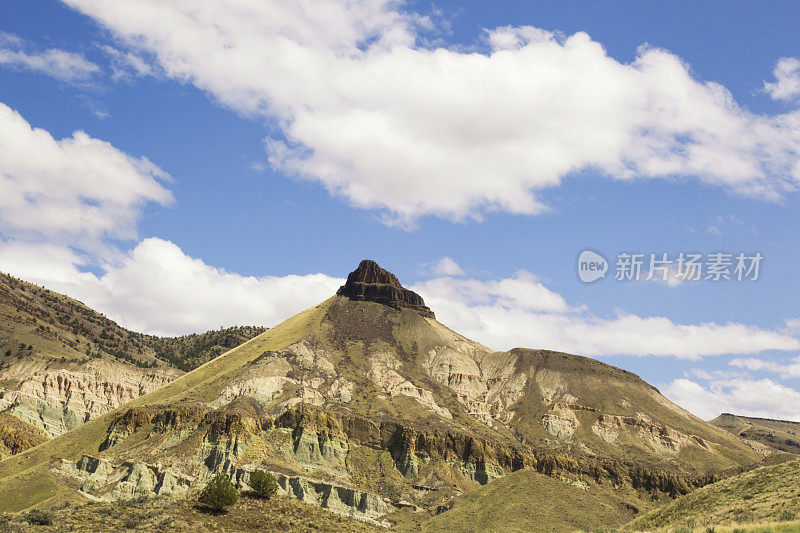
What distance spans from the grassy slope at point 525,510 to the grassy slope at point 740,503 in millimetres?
46545

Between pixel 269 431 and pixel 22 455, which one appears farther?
pixel 269 431

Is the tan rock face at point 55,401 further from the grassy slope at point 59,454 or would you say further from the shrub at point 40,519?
the shrub at point 40,519

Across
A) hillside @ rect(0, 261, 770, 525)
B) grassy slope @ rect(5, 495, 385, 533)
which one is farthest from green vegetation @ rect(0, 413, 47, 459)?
grassy slope @ rect(5, 495, 385, 533)

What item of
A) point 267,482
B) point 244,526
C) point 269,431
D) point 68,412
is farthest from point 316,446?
point 244,526

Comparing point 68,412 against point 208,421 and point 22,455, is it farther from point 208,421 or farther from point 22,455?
point 208,421

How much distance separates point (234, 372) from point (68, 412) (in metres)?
47.4

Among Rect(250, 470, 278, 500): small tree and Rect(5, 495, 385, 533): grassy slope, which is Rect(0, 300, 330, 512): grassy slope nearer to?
Rect(250, 470, 278, 500): small tree

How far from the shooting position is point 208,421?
6024 inches

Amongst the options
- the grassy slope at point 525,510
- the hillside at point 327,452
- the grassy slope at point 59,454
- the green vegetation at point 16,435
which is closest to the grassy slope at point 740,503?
the grassy slope at point 525,510

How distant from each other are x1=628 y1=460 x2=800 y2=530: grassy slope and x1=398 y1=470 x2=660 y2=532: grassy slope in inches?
1832

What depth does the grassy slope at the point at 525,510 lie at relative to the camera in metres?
100

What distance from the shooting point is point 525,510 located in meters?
104

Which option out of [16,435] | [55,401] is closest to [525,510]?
[16,435]

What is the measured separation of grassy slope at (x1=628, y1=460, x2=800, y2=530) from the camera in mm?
42062
